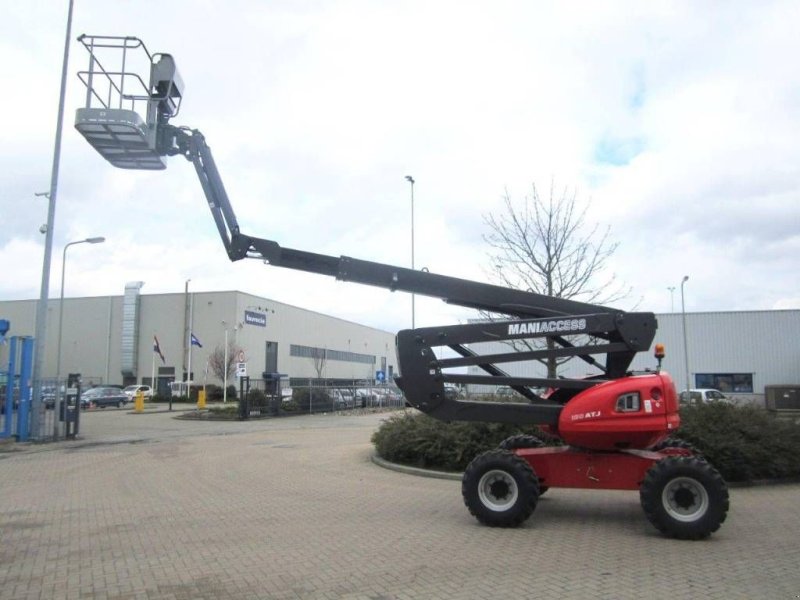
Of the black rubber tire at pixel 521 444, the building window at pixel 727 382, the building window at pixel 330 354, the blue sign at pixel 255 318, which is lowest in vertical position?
the black rubber tire at pixel 521 444

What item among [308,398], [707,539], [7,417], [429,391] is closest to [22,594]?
[429,391]

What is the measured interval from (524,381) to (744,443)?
16.3ft

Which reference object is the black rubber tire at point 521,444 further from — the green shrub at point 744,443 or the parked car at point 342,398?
the parked car at point 342,398

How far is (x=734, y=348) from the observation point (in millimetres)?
47375

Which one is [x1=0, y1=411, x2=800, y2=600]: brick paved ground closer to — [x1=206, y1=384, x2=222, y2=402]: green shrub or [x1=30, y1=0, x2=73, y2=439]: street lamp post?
[x1=30, y1=0, x2=73, y2=439]: street lamp post

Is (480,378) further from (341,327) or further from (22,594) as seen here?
(341,327)

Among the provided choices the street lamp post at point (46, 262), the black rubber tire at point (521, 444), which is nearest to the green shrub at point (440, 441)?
the black rubber tire at point (521, 444)

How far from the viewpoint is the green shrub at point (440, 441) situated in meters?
12.4

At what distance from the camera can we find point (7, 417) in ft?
→ 62.8

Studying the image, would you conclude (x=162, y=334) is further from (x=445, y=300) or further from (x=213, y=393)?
(x=445, y=300)

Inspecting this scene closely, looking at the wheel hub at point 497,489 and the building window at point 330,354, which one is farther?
the building window at point 330,354

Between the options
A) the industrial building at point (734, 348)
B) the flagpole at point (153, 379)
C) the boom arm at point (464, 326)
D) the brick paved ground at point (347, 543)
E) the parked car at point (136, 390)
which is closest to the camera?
→ the brick paved ground at point (347, 543)

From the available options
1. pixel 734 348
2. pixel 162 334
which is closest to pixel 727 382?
pixel 734 348

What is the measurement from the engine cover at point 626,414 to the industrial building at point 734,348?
135 feet
